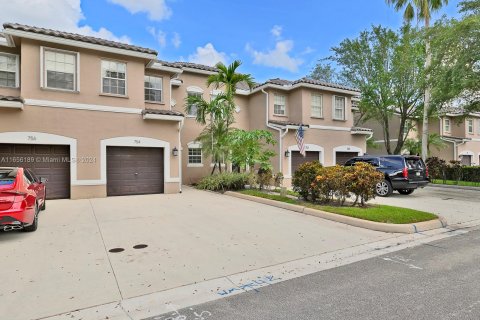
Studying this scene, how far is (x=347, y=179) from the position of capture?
9336 millimetres

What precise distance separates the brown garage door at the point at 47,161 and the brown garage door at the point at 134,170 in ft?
5.39

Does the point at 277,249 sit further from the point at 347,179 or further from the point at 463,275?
the point at 347,179

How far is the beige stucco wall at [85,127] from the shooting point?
11.1 m

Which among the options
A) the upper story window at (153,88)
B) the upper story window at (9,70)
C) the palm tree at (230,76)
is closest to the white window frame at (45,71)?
the upper story window at (9,70)

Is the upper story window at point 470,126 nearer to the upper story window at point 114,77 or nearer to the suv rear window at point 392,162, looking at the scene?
the suv rear window at point 392,162

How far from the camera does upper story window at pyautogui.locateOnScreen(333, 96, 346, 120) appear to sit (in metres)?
20.5

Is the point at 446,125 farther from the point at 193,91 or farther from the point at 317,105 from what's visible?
the point at 193,91

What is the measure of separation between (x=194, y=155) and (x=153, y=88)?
209 inches

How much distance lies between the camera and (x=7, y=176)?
6.88 meters

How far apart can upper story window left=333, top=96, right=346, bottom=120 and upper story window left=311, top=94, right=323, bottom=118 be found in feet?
3.75

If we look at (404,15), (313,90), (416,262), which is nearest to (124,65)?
(313,90)

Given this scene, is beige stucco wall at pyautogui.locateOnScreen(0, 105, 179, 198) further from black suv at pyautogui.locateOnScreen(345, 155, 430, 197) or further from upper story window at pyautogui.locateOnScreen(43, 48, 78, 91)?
black suv at pyautogui.locateOnScreen(345, 155, 430, 197)

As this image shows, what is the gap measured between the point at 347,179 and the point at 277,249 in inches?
176

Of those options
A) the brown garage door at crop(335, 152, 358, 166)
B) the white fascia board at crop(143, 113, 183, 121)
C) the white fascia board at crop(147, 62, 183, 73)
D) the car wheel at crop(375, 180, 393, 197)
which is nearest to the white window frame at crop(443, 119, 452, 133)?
the brown garage door at crop(335, 152, 358, 166)
